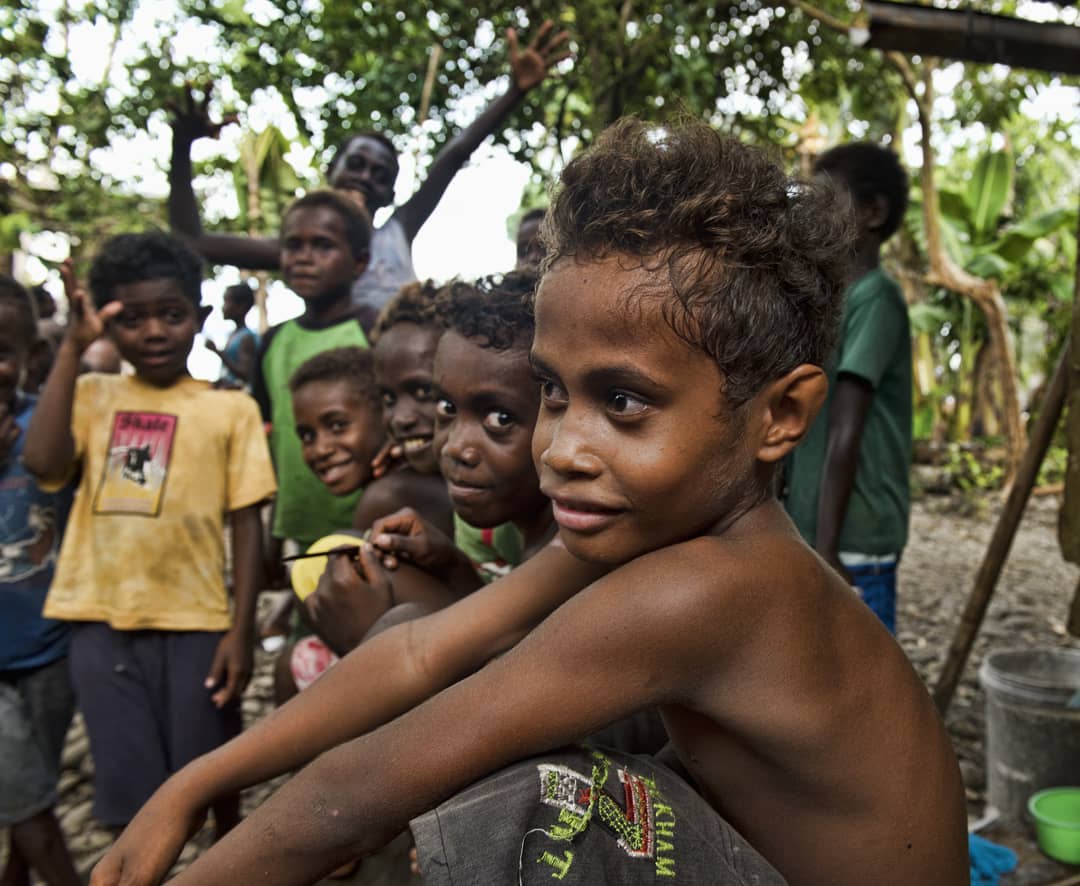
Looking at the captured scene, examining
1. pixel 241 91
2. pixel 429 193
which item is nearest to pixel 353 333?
pixel 429 193

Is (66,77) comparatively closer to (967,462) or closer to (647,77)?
(647,77)

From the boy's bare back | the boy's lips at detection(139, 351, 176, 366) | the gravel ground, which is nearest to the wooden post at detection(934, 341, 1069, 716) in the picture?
the gravel ground

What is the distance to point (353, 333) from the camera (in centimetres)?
343

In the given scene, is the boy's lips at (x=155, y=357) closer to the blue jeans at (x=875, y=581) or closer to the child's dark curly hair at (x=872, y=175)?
the child's dark curly hair at (x=872, y=175)

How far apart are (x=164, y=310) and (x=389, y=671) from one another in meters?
1.76

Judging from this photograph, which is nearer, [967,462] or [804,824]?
[804,824]

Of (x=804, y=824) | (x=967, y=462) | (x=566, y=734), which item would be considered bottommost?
(x=967, y=462)

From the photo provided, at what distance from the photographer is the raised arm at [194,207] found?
358cm

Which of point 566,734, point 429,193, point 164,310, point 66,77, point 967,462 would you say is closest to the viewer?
point 566,734

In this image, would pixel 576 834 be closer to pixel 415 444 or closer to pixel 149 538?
pixel 415 444

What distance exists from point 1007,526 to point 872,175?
1624 mm

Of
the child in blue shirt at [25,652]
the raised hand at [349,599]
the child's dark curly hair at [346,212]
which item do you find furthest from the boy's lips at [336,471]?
the child's dark curly hair at [346,212]

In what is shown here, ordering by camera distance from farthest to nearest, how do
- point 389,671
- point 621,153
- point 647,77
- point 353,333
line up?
point 647,77 → point 353,333 → point 389,671 → point 621,153

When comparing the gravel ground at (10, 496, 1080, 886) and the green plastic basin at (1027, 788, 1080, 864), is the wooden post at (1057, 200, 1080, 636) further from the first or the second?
the gravel ground at (10, 496, 1080, 886)
